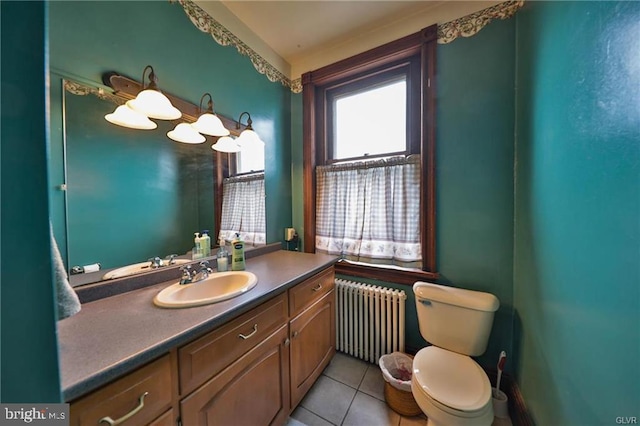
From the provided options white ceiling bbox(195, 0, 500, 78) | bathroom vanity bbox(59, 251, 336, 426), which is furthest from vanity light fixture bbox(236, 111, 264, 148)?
bathroom vanity bbox(59, 251, 336, 426)

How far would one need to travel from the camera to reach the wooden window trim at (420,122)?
4.97ft

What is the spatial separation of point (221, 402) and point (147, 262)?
0.77m

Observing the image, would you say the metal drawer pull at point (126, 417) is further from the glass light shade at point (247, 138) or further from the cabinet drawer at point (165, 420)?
the glass light shade at point (247, 138)

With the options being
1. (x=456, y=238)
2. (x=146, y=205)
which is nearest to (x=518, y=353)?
(x=456, y=238)

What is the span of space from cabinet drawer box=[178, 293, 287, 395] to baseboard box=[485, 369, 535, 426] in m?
1.36

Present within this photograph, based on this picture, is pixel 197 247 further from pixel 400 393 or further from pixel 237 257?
pixel 400 393

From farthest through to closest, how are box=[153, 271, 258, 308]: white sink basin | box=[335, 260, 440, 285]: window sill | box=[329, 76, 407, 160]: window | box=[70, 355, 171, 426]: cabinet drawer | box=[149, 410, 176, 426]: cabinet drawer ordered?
box=[329, 76, 407, 160]: window
box=[335, 260, 440, 285]: window sill
box=[153, 271, 258, 308]: white sink basin
box=[149, 410, 176, 426]: cabinet drawer
box=[70, 355, 171, 426]: cabinet drawer

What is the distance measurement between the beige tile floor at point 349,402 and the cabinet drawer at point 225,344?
26.5 inches

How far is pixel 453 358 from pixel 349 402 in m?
0.70

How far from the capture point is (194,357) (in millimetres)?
729

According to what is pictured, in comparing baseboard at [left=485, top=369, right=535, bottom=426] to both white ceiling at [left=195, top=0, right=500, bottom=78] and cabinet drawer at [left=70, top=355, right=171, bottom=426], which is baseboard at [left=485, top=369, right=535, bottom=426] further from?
white ceiling at [left=195, top=0, right=500, bottom=78]

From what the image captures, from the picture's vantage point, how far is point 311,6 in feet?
4.85

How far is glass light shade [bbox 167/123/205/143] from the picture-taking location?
1.25 metres

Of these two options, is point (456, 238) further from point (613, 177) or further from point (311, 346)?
point (311, 346)
